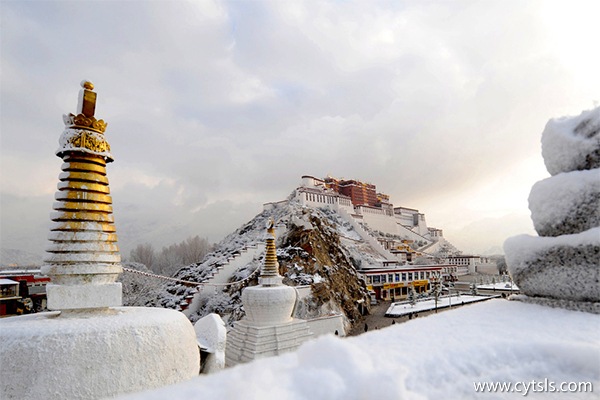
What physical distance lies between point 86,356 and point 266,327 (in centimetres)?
1059

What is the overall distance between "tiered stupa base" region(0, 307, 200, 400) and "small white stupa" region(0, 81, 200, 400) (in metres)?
0.01

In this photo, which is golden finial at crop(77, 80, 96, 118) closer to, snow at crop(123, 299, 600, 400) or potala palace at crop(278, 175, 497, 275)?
snow at crop(123, 299, 600, 400)

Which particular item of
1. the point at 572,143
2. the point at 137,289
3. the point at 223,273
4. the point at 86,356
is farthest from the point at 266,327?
the point at 137,289

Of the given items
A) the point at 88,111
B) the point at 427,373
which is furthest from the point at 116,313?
the point at 427,373

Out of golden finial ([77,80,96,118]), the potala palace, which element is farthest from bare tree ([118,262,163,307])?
the potala palace

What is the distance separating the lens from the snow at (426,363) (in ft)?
4.98

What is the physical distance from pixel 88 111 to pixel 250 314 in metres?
11.2

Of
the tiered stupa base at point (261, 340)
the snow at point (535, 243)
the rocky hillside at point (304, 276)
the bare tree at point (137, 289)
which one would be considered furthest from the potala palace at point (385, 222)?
the snow at point (535, 243)

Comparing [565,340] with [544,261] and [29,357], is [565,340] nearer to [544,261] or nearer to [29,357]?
[544,261]

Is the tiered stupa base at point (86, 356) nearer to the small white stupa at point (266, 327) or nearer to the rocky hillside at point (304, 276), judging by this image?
the small white stupa at point (266, 327)

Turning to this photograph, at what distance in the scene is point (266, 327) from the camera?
13938mm

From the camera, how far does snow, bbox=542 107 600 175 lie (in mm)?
3471

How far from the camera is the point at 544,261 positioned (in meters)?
3.43

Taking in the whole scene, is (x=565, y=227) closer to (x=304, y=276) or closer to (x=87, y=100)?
(x=87, y=100)
